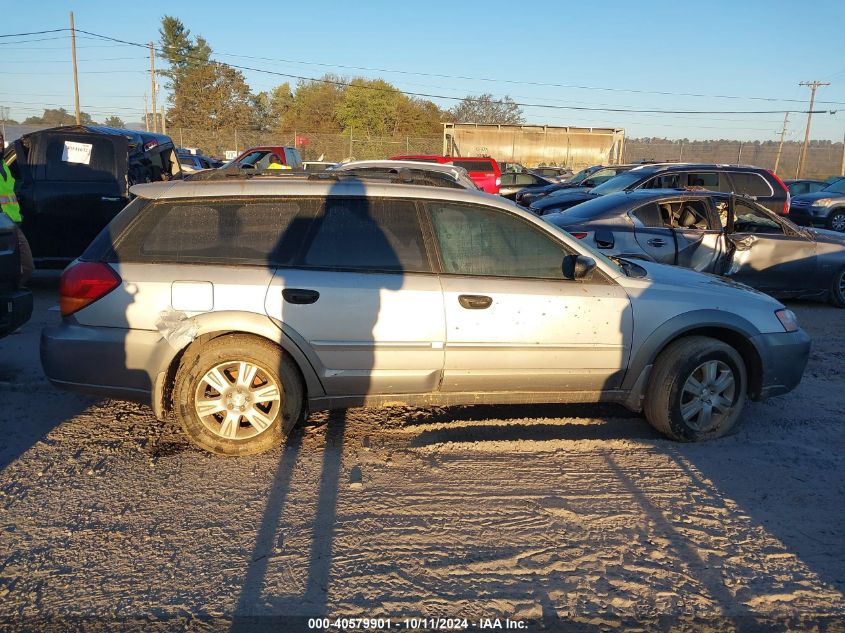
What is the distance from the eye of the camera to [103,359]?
164 inches

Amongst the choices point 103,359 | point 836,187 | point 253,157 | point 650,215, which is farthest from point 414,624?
point 836,187

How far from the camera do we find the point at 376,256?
430cm

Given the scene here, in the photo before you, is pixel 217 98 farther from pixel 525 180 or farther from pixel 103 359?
pixel 103 359

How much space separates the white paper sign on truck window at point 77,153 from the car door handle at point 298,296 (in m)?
6.02

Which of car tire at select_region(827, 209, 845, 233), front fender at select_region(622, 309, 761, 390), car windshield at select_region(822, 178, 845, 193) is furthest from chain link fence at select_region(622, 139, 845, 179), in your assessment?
front fender at select_region(622, 309, 761, 390)

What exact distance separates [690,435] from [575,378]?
35.0 inches

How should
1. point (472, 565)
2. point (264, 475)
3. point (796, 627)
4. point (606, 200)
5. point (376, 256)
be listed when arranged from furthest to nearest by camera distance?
point (606, 200), point (376, 256), point (264, 475), point (472, 565), point (796, 627)

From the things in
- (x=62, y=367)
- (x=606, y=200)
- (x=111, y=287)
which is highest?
(x=606, y=200)

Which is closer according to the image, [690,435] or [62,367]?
[62,367]

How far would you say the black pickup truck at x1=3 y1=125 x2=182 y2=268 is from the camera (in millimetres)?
8578

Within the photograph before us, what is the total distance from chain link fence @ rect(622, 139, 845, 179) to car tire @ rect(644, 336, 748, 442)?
51.8m

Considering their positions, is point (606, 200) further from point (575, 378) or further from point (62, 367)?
point (62, 367)

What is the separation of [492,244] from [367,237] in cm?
81

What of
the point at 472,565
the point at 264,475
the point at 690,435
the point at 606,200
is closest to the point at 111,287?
the point at 264,475
